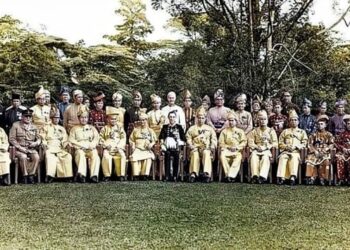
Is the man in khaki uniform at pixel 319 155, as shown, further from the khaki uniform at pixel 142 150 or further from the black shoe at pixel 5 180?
the black shoe at pixel 5 180

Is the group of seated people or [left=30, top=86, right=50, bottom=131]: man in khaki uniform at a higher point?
[left=30, top=86, right=50, bottom=131]: man in khaki uniform

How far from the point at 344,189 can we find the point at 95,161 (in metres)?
2.96

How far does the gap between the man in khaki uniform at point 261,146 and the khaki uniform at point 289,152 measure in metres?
0.12

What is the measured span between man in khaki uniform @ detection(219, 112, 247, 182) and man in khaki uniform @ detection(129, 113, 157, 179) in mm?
882

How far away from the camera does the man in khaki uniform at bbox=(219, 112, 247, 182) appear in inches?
305

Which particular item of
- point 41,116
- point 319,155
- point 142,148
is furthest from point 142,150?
point 319,155

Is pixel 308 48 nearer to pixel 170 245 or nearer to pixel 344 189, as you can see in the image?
pixel 344 189

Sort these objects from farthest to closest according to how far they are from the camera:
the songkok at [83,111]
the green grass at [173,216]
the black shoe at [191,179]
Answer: the songkok at [83,111]
the black shoe at [191,179]
the green grass at [173,216]

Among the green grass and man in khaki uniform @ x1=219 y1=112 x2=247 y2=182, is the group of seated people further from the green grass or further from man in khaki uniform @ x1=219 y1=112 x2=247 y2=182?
the green grass

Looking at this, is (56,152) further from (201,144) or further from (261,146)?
(261,146)

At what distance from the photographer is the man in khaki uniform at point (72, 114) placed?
27.2 ft

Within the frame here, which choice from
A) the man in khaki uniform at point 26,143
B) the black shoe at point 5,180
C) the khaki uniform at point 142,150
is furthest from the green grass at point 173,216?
the khaki uniform at point 142,150

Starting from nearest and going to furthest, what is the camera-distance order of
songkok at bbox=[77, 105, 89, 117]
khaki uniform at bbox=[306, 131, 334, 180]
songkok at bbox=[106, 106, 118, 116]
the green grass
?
the green grass → khaki uniform at bbox=[306, 131, 334, 180] → songkok at bbox=[77, 105, 89, 117] → songkok at bbox=[106, 106, 118, 116]

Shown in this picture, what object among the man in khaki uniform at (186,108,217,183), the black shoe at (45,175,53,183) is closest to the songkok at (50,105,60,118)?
the black shoe at (45,175,53,183)
